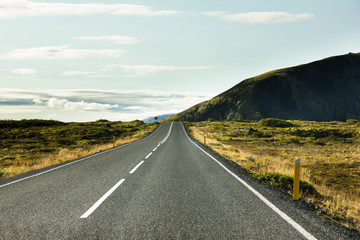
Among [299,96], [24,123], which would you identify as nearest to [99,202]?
[24,123]

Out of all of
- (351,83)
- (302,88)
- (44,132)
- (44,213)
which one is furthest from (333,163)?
(351,83)

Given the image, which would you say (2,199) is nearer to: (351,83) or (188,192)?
(188,192)

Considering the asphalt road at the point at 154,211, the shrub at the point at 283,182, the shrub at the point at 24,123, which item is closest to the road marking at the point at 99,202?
the asphalt road at the point at 154,211

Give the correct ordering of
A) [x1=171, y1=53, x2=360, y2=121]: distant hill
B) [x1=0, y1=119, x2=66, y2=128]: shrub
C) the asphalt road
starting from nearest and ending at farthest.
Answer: the asphalt road
[x1=0, y1=119, x2=66, y2=128]: shrub
[x1=171, y1=53, x2=360, y2=121]: distant hill

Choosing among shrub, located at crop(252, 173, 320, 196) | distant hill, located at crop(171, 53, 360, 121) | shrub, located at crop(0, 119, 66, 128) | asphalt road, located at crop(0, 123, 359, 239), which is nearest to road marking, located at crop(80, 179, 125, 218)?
asphalt road, located at crop(0, 123, 359, 239)

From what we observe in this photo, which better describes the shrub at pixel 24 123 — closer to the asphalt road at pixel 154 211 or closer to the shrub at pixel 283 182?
the asphalt road at pixel 154 211

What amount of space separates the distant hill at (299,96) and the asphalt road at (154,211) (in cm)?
14068

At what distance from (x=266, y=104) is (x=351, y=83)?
72435 millimetres

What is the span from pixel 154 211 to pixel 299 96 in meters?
166

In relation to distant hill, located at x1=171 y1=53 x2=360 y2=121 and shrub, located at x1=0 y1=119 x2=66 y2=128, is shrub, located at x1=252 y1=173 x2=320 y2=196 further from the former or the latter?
distant hill, located at x1=171 y1=53 x2=360 y2=121

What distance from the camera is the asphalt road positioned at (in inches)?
135

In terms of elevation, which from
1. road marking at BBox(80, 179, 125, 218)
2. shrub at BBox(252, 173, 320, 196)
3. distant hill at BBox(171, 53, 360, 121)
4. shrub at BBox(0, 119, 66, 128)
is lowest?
shrub at BBox(252, 173, 320, 196)

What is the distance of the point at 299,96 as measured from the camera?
148m

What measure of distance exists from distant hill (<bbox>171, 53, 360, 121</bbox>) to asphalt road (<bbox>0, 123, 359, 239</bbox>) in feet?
462
